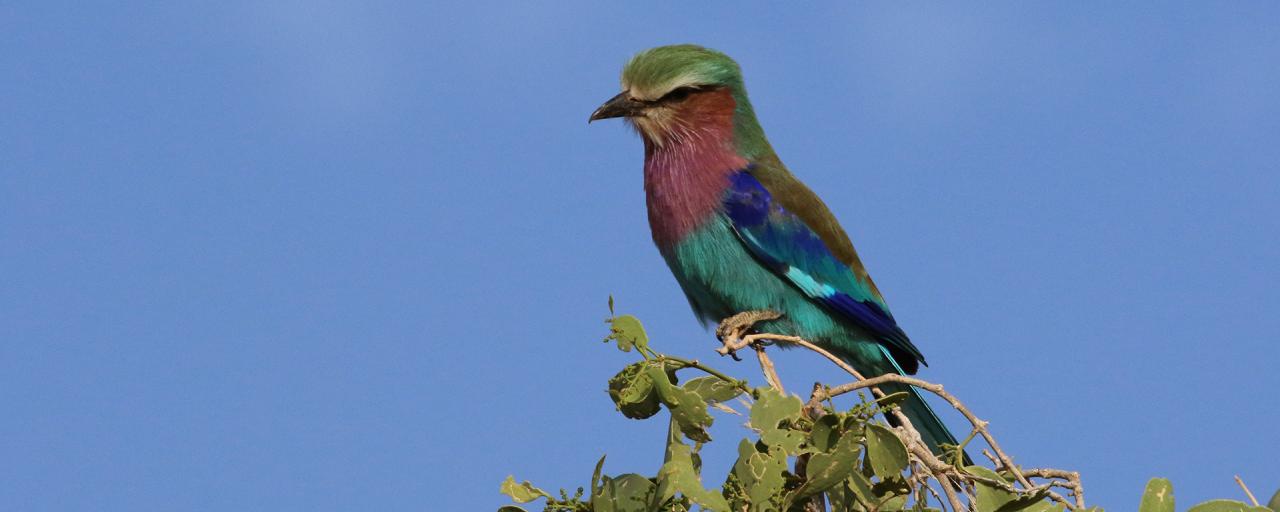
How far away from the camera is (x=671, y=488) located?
2.93 meters

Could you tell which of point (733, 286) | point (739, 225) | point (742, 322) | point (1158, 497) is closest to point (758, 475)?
point (1158, 497)

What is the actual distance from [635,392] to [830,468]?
0.49 m

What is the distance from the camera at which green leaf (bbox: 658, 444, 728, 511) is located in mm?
2854

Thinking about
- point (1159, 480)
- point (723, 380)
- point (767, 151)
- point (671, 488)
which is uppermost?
point (767, 151)

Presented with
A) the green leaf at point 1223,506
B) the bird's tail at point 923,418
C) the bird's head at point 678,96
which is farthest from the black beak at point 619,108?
the green leaf at point 1223,506

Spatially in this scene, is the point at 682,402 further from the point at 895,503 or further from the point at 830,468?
the point at 895,503

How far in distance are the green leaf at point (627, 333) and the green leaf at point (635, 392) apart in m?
0.05

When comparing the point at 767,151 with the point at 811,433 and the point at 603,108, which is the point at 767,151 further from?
the point at 811,433

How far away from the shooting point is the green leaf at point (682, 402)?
9.98 ft

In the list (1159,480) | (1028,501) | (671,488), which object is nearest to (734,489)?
(671,488)

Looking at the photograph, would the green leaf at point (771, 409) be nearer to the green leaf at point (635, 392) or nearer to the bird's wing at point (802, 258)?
the green leaf at point (635, 392)

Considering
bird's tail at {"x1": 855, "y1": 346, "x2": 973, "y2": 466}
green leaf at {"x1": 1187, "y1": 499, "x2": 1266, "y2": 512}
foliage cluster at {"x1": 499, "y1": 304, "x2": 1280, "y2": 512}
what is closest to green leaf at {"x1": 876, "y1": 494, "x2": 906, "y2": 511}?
foliage cluster at {"x1": 499, "y1": 304, "x2": 1280, "y2": 512}

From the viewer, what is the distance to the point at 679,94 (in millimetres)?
5789

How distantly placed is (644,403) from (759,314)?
2.17 metres
